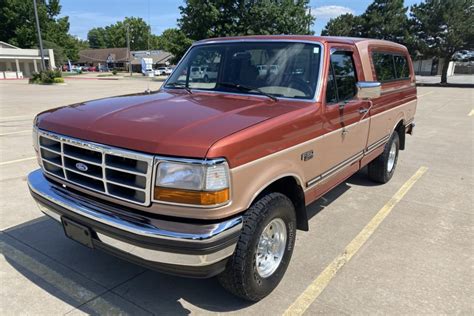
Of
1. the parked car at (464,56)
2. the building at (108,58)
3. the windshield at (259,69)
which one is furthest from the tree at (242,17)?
the building at (108,58)

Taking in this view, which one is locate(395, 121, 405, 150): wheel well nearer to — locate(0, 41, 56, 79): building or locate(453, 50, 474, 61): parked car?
locate(453, 50, 474, 61): parked car

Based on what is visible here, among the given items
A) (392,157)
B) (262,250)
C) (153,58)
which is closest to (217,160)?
(262,250)

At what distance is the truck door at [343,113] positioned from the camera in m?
3.52

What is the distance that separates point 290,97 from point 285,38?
782 millimetres

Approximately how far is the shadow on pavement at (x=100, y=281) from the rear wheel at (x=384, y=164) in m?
3.47

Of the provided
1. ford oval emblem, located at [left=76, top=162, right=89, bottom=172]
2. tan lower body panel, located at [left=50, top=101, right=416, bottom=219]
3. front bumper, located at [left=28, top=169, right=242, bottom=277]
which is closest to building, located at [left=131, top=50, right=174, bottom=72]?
tan lower body panel, located at [left=50, top=101, right=416, bottom=219]

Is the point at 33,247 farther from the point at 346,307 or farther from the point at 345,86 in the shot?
the point at 345,86

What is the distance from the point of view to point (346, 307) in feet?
9.43

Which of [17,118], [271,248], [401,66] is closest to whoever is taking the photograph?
[271,248]

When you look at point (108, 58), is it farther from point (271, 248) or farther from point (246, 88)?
point (271, 248)

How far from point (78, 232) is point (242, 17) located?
3951 cm

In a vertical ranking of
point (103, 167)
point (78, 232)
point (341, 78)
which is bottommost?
point (78, 232)

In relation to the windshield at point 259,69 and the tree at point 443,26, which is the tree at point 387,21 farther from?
the windshield at point 259,69

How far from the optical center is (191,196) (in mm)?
2281
